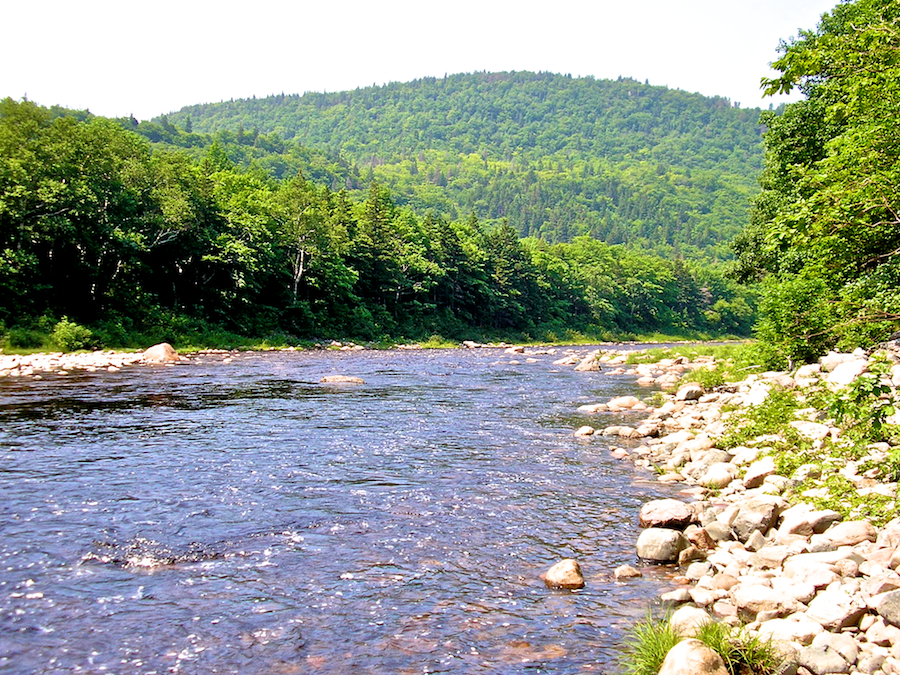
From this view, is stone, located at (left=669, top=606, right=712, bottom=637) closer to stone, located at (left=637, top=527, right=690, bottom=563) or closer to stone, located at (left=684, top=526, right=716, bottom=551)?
stone, located at (left=637, top=527, right=690, bottom=563)

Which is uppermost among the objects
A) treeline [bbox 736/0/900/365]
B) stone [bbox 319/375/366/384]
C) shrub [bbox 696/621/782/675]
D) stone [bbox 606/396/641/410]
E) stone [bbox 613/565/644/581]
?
treeline [bbox 736/0/900/365]

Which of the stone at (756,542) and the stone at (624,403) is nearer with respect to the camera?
the stone at (756,542)

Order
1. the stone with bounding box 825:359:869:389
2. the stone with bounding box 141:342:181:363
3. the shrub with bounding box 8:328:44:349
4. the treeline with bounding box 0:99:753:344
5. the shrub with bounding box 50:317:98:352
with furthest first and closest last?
1. the treeline with bounding box 0:99:753:344
2. the shrub with bounding box 50:317:98:352
3. the stone with bounding box 141:342:181:363
4. the shrub with bounding box 8:328:44:349
5. the stone with bounding box 825:359:869:389

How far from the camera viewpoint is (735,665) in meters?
6.12

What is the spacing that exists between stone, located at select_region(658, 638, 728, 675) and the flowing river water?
0.86m

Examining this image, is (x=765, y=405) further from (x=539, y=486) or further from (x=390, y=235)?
Result: (x=390, y=235)

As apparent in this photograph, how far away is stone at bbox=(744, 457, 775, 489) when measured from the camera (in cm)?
1216

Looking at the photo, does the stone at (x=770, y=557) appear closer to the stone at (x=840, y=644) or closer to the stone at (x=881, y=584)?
the stone at (x=881, y=584)

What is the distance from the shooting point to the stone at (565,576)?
28.1ft

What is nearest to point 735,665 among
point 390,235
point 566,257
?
point 390,235

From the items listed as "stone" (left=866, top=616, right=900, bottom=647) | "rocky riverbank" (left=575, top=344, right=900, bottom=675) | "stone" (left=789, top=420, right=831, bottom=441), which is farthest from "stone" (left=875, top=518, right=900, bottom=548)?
"stone" (left=789, top=420, right=831, bottom=441)

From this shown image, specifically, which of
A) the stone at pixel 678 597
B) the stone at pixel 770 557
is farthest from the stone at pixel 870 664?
the stone at pixel 770 557

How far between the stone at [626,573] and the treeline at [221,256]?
39.2 metres

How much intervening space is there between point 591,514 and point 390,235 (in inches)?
2614
